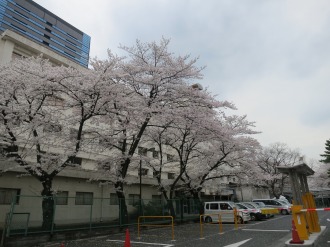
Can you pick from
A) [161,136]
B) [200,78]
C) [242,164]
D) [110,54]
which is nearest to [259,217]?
[242,164]

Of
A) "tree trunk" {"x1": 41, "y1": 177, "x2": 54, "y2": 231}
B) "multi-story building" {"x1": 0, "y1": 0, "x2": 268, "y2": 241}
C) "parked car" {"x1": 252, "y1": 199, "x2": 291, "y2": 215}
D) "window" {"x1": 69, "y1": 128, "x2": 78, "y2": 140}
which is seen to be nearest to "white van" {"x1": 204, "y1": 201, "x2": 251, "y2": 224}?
"multi-story building" {"x1": 0, "y1": 0, "x2": 268, "y2": 241}

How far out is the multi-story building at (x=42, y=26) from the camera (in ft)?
220

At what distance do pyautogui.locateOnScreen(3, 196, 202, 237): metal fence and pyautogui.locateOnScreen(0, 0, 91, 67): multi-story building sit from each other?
48.2m

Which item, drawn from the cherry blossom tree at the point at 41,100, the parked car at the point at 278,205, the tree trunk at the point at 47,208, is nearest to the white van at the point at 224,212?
the parked car at the point at 278,205

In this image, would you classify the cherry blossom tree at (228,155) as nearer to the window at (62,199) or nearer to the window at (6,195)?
the window at (62,199)

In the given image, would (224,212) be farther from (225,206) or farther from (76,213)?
(76,213)

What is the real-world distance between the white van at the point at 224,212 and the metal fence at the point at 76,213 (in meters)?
2.65

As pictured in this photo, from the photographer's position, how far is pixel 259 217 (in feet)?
75.7

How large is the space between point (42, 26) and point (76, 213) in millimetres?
72720

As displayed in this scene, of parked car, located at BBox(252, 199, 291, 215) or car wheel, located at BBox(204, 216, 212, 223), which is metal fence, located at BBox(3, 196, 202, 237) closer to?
car wheel, located at BBox(204, 216, 212, 223)

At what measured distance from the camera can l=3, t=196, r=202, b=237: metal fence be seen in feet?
39.4

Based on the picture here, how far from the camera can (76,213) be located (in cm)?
1529

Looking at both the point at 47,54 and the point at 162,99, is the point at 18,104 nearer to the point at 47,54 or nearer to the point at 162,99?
the point at 162,99

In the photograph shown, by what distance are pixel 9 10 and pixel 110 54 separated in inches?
2683
